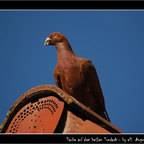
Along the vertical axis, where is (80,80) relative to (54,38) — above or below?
below

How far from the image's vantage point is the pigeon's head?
18.7 ft

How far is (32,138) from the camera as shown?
3129 millimetres

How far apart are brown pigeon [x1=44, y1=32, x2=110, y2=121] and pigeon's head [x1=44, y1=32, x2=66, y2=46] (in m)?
0.43

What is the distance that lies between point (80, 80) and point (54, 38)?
1366 millimetres

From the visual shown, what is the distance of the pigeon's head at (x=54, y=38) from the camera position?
5.71m

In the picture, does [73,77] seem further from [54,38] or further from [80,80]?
[54,38]

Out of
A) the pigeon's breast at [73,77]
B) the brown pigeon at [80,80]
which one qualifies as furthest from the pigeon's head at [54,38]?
the pigeon's breast at [73,77]

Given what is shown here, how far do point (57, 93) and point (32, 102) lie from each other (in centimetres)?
52

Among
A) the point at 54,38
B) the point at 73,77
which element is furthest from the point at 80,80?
the point at 54,38

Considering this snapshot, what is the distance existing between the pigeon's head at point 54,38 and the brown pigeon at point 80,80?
43 centimetres

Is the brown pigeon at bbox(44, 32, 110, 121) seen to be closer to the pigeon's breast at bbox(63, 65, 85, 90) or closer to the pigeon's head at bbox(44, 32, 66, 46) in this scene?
the pigeon's breast at bbox(63, 65, 85, 90)

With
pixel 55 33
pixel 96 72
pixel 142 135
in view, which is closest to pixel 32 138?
pixel 142 135

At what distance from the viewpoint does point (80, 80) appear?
4980 mm

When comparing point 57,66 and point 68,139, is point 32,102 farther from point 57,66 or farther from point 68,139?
point 57,66
